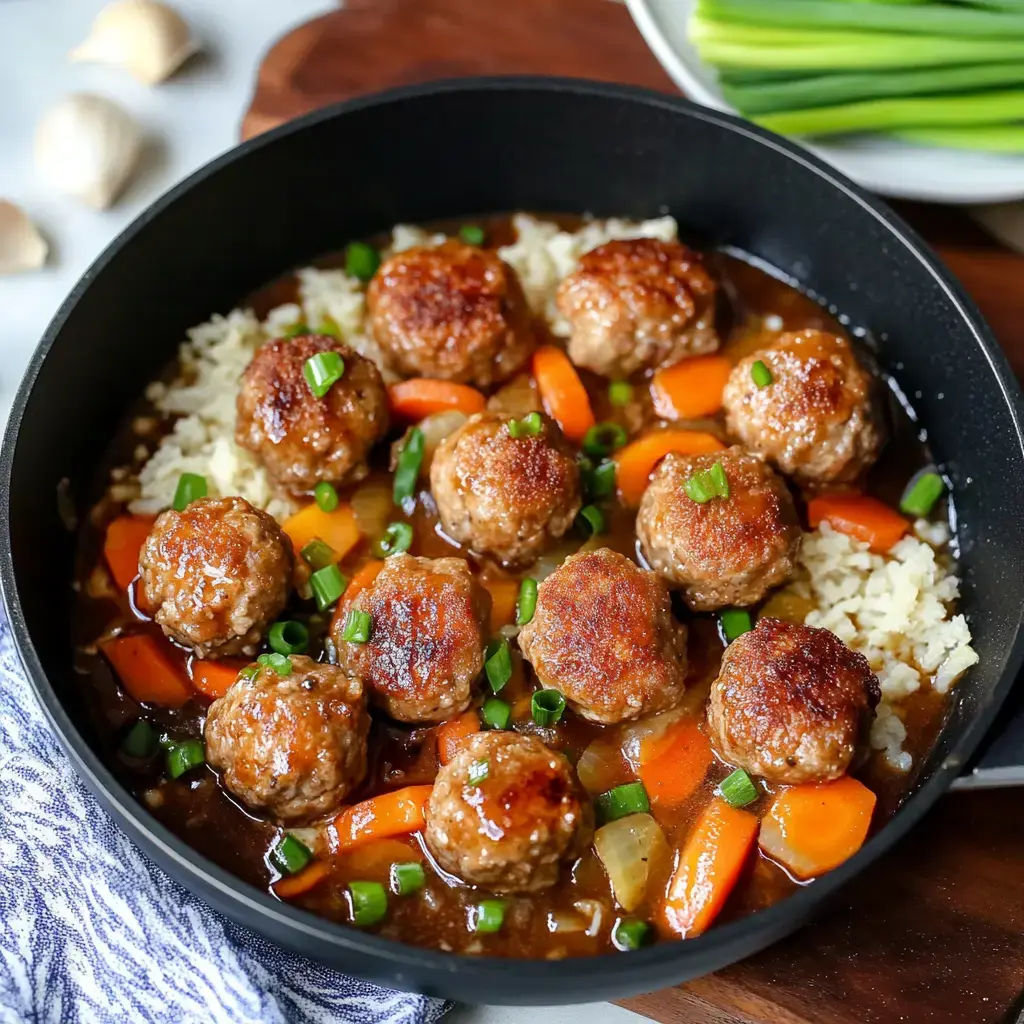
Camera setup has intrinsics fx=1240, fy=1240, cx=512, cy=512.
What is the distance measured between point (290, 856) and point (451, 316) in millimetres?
1660

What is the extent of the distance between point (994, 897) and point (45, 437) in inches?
114

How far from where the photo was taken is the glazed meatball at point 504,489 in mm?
3418

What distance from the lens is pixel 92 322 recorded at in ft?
12.2

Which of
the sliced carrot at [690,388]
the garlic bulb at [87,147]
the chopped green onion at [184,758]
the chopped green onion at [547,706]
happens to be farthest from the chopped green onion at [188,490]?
the garlic bulb at [87,147]

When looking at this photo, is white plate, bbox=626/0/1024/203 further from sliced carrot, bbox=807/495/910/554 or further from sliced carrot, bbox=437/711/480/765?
sliced carrot, bbox=437/711/480/765

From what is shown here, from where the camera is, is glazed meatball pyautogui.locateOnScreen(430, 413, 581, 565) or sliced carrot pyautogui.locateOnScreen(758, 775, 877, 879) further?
glazed meatball pyautogui.locateOnScreen(430, 413, 581, 565)

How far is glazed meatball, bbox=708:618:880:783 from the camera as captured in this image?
10.2 ft

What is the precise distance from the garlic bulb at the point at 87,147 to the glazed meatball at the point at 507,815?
2780 millimetres

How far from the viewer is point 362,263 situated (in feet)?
13.9

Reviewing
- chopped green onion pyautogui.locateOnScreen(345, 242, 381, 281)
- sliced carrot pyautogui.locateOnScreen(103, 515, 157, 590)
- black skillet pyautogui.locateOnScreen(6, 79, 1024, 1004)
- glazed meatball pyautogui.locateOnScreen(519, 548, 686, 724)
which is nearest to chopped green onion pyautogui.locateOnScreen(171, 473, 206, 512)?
sliced carrot pyautogui.locateOnScreen(103, 515, 157, 590)

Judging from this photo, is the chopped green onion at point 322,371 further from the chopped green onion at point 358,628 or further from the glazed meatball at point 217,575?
the chopped green onion at point 358,628

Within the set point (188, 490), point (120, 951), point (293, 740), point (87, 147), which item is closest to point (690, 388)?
point (188, 490)

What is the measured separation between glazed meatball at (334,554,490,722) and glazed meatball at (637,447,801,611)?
1.83 ft

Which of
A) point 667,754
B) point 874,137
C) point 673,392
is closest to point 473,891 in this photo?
point 667,754
